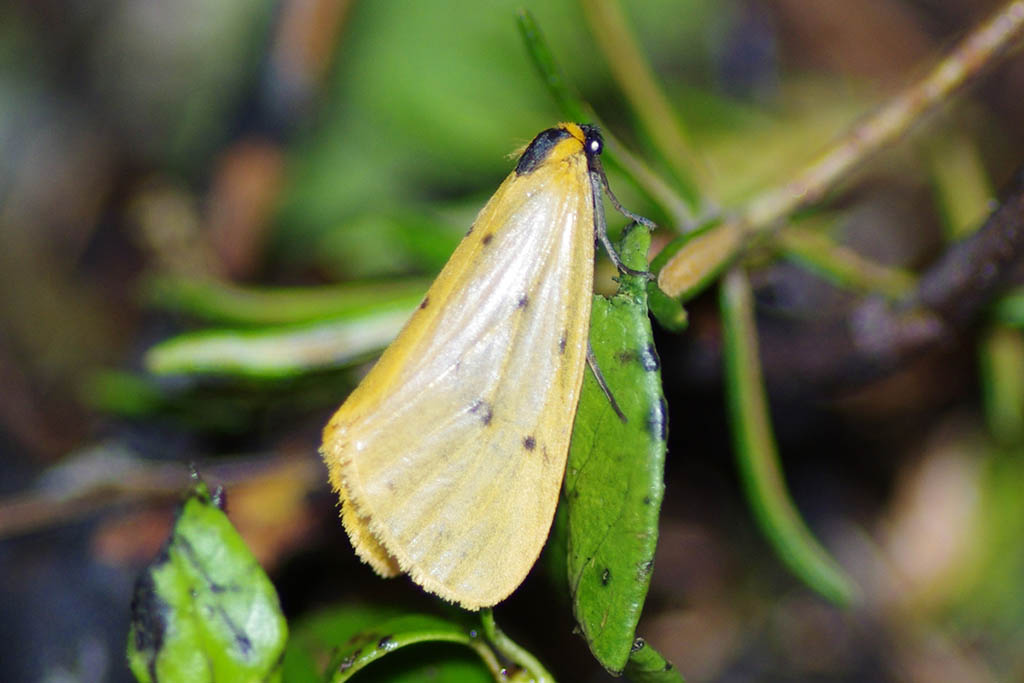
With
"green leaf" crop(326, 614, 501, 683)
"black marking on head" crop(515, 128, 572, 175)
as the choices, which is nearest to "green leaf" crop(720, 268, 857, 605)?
"black marking on head" crop(515, 128, 572, 175)

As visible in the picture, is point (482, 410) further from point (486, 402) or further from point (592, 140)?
point (592, 140)

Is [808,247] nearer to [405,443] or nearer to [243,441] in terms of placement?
[405,443]

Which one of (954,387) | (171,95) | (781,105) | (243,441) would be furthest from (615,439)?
(171,95)

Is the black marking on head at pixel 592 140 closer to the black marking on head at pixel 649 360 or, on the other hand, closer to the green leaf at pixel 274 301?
the green leaf at pixel 274 301

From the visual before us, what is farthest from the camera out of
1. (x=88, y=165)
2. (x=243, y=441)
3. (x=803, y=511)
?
(x=88, y=165)

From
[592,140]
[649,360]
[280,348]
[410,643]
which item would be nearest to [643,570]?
[649,360]

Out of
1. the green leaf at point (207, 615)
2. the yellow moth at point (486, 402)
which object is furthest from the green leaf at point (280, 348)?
the green leaf at point (207, 615)
